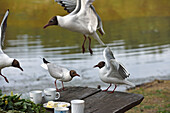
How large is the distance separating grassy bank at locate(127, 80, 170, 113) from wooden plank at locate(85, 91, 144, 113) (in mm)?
1295

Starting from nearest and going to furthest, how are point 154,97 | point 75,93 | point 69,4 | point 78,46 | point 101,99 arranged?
point 69,4, point 101,99, point 75,93, point 154,97, point 78,46

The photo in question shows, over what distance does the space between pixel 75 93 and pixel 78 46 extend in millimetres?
5107

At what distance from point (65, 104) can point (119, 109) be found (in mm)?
377

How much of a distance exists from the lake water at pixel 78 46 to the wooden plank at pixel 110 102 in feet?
7.18

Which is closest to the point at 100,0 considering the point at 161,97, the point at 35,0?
the point at 35,0

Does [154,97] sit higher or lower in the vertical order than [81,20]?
lower

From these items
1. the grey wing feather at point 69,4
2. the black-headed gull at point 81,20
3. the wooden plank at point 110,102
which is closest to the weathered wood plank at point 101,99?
the wooden plank at point 110,102

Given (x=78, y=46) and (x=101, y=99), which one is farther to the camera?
(x=78, y=46)

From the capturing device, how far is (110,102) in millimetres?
2488

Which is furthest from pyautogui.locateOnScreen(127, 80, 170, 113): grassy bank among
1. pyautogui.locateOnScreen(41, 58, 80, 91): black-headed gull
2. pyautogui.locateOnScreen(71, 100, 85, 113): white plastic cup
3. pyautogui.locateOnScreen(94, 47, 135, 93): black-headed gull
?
pyautogui.locateOnScreen(71, 100, 85, 113): white plastic cup

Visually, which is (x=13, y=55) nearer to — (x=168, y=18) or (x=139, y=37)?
(x=139, y=37)

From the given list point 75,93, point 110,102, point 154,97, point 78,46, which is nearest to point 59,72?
point 75,93

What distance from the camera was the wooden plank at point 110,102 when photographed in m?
2.31

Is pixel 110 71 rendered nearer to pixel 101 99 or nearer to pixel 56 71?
pixel 101 99
